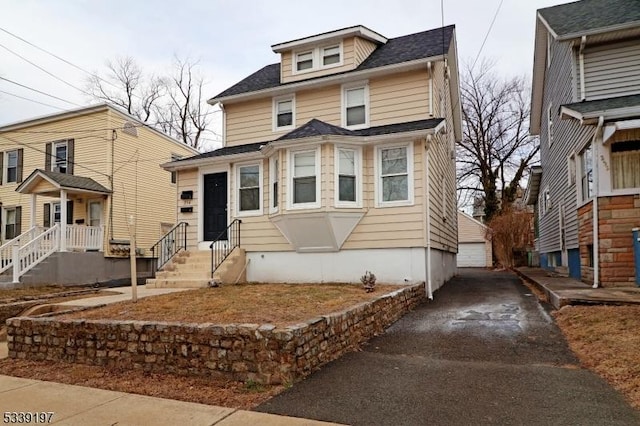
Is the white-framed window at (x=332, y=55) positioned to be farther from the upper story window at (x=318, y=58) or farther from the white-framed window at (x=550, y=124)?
the white-framed window at (x=550, y=124)

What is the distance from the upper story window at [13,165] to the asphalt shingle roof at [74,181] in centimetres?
451

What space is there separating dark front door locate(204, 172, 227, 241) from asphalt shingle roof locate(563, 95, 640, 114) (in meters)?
9.16

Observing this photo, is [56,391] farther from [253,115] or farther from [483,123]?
[483,123]

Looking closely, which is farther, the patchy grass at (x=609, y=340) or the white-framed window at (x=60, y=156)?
the white-framed window at (x=60, y=156)

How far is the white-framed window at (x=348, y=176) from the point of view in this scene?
1076 cm

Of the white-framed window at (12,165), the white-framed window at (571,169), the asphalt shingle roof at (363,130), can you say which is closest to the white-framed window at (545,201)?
the white-framed window at (571,169)

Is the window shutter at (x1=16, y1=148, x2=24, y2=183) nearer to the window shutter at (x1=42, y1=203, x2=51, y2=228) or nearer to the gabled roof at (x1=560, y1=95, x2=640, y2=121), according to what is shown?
the window shutter at (x1=42, y1=203, x2=51, y2=228)

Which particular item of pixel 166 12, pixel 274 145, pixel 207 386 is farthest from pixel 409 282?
pixel 166 12

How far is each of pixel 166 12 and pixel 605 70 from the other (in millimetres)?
13557

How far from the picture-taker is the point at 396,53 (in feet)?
42.5

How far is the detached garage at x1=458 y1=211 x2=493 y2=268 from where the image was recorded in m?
31.5

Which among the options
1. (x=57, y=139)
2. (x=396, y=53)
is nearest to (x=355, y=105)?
(x=396, y=53)

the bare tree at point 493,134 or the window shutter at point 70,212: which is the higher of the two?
the bare tree at point 493,134

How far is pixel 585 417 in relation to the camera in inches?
149
